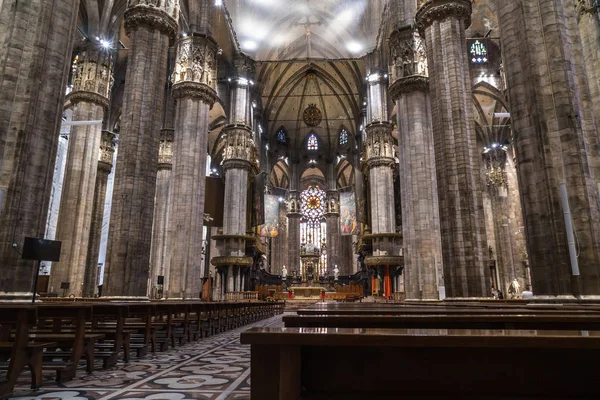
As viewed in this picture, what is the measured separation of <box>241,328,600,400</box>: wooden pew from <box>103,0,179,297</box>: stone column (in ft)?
37.2

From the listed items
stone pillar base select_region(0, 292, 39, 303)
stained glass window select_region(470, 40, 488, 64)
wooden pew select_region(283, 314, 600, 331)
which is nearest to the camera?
wooden pew select_region(283, 314, 600, 331)

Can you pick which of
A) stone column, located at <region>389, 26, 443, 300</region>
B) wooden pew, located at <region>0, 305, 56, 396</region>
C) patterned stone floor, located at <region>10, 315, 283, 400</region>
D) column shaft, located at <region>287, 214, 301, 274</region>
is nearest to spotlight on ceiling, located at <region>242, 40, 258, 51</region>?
stone column, located at <region>389, 26, 443, 300</region>

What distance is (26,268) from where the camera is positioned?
7.23 meters

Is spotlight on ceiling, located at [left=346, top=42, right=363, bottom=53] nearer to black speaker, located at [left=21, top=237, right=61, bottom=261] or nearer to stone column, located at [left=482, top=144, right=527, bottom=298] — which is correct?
stone column, located at [left=482, top=144, right=527, bottom=298]

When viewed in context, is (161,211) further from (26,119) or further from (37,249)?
(37,249)

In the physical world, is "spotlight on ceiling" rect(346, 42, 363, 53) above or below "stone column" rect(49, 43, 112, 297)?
above

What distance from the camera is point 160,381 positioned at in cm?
416

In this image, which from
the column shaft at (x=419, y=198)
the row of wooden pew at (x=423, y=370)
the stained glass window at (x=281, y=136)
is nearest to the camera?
the row of wooden pew at (x=423, y=370)

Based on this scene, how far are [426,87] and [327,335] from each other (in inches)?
708

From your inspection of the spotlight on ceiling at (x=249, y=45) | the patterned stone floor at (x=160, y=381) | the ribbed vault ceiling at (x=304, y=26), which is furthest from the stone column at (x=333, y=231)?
the patterned stone floor at (x=160, y=381)

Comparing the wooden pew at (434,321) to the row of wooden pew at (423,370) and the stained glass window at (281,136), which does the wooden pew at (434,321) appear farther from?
the stained glass window at (281,136)

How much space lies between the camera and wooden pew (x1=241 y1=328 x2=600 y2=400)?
57.0 inches

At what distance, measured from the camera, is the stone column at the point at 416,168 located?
15.9m

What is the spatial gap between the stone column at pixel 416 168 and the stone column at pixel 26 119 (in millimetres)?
12774
